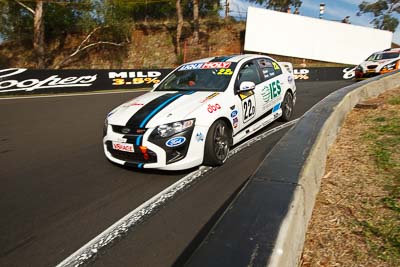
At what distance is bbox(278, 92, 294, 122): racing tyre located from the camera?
260 inches

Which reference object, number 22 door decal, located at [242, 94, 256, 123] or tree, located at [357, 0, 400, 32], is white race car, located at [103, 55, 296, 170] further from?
tree, located at [357, 0, 400, 32]

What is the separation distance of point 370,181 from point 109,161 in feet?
11.3

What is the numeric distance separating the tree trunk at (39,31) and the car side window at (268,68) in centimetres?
2207

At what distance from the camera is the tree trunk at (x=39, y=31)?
22672 millimetres

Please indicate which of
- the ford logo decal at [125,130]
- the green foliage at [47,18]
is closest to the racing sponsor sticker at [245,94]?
the ford logo decal at [125,130]

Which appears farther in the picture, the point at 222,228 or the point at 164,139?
the point at 164,139

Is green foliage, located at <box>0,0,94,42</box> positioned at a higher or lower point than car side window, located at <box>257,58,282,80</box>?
higher

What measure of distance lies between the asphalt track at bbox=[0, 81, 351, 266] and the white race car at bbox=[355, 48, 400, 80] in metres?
11.0

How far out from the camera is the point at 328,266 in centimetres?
194

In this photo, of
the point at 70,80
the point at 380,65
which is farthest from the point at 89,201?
the point at 380,65

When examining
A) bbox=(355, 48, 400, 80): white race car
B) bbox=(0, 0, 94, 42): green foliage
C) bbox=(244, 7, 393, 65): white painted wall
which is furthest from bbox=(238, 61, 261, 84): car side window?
bbox=(0, 0, 94, 42): green foliage

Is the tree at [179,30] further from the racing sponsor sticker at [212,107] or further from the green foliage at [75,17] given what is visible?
the racing sponsor sticker at [212,107]

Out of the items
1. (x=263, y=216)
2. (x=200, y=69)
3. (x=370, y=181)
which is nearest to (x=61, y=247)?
(x=263, y=216)

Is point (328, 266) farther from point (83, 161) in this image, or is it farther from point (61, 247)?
point (83, 161)
